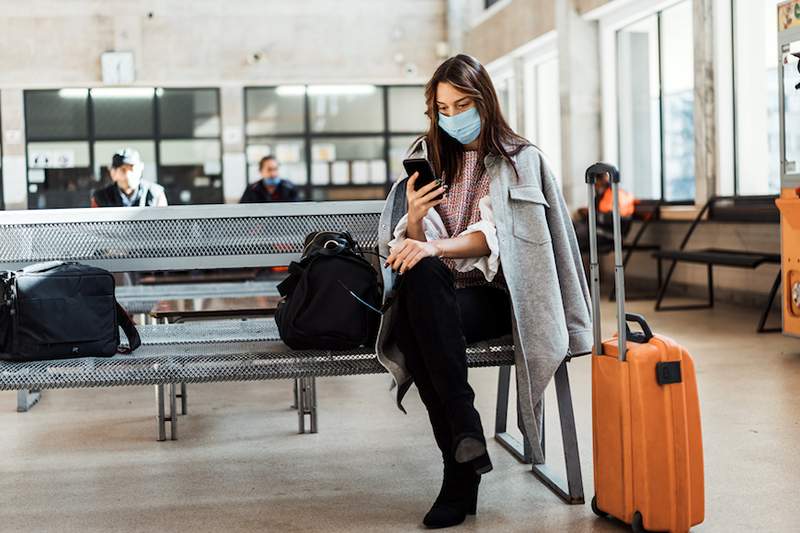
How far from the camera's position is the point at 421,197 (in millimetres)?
3115

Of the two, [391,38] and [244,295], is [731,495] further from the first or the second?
[391,38]

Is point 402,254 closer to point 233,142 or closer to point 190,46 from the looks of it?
point 233,142

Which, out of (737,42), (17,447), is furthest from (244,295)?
(737,42)

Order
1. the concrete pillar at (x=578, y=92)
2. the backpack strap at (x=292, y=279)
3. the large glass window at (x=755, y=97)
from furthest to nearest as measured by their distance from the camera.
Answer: the concrete pillar at (x=578, y=92) → the large glass window at (x=755, y=97) → the backpack strap at (x=292, y=279)

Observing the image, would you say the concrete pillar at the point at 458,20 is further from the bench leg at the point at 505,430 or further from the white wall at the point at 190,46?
the bench leg at the point at 505,430

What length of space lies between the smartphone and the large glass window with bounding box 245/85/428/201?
1426 centimetres

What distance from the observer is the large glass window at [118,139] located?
17.0 metres

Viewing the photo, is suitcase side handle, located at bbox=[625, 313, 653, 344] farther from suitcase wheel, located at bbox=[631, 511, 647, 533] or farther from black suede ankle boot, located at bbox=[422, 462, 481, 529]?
black suede ankle boot, located at bbox=[422, 462, 481, 529]

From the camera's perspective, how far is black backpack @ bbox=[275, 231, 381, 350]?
310 centimetres

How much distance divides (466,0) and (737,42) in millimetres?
8369

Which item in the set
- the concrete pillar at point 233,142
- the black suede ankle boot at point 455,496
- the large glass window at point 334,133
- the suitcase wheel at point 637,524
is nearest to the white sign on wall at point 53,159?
the concrete pillar at point 233,142

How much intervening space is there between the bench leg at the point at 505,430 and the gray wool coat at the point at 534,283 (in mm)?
468

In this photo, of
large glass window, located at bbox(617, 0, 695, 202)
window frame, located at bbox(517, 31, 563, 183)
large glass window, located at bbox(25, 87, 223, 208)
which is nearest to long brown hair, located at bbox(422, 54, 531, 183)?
large glass window, located at bbox(617, 0, 695, 202)

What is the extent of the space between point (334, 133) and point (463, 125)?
14.6 m
